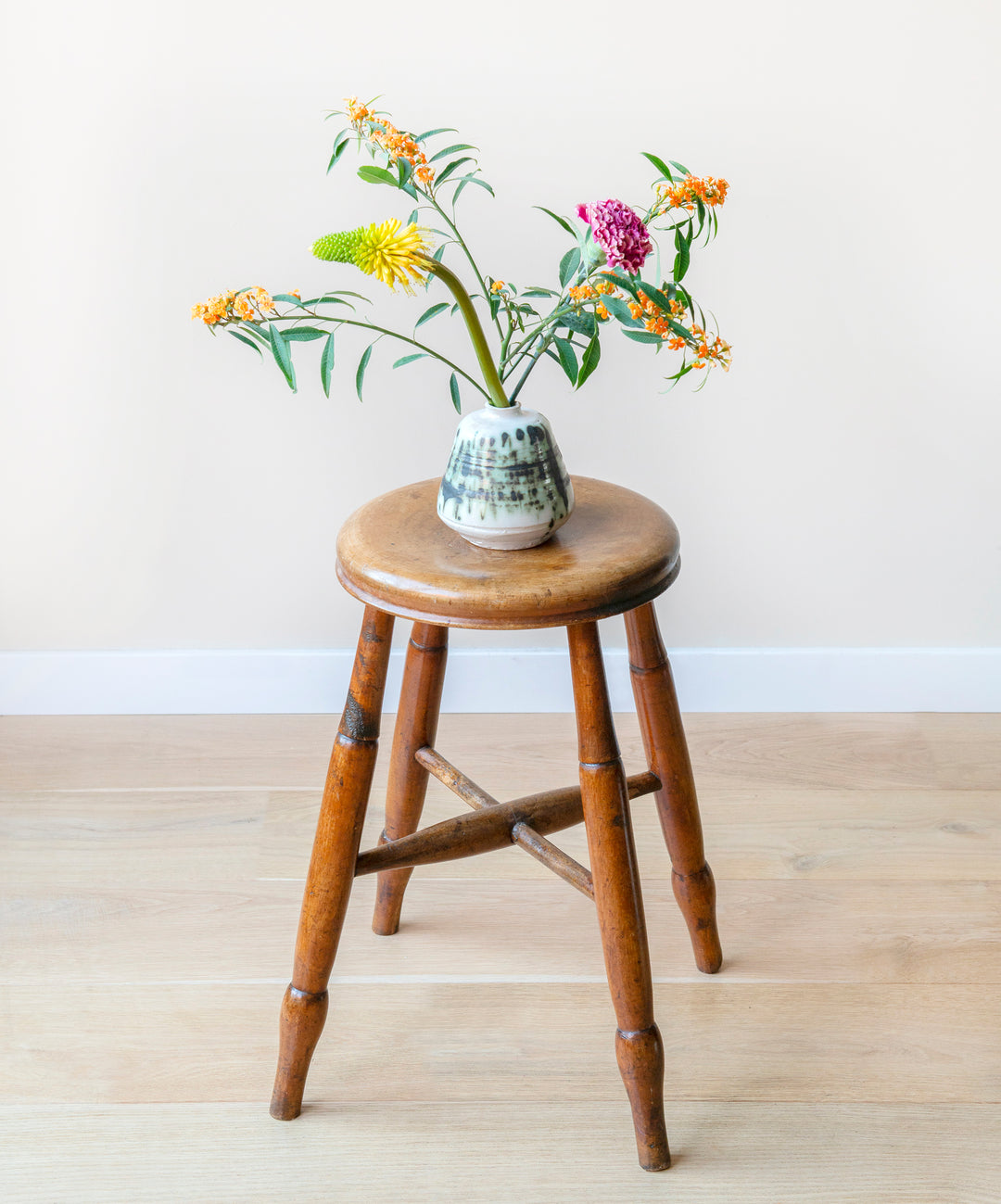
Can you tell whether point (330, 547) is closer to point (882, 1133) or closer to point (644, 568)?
point (644, 568)

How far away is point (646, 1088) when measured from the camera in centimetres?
102

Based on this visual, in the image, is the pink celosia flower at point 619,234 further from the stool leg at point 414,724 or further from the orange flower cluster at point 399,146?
the stool leg at point 414,724

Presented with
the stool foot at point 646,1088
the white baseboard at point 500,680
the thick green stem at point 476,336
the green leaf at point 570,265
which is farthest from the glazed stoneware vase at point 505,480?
the white baseboard at point 500,680

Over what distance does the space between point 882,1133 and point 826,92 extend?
1253 millimetres

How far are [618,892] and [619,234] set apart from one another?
57 centimetres

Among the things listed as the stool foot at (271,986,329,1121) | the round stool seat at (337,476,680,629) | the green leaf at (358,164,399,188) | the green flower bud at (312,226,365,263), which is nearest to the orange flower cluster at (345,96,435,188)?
the green leaf at (358,164,399,188)

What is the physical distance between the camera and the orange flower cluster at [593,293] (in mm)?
905

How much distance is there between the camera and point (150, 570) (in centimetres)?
170

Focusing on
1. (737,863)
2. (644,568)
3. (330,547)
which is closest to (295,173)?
(330,547)

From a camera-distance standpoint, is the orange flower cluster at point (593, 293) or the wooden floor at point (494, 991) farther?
the wooden floor at point (494, 991)

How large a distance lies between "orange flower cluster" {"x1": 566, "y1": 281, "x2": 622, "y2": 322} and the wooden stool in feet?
0.68

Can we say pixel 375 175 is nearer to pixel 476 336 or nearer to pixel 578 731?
pixel 476 336

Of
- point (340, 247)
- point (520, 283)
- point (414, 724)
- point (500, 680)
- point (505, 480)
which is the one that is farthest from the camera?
point (500, 680)

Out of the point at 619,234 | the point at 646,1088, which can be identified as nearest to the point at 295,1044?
the point at 646,1088
